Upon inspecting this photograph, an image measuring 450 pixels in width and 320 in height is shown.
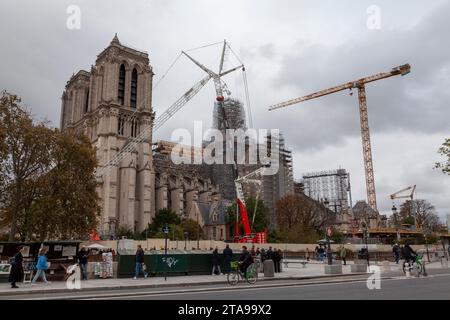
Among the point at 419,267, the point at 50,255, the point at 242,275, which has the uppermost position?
the point at 50,255

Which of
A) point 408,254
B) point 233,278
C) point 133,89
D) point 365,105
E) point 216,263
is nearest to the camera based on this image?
point 233,278

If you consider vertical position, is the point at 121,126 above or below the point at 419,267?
above

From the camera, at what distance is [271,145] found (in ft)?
372

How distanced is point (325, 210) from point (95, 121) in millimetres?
59488

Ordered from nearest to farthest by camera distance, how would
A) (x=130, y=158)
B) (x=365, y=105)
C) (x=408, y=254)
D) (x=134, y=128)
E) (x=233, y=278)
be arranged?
(x=233, y=278) < (x=408, y=254) < (x=130, y=158) < (x=134, y=128) < (x=365, y=105)

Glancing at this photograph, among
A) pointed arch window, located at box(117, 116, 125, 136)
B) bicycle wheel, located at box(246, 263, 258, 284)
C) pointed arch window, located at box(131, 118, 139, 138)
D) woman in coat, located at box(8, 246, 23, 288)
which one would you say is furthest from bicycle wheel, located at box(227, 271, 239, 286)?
pointed arch window, located at box(131, 118, 139, 138)

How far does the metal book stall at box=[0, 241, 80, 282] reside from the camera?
70.2ft

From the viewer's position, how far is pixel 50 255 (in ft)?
74.2

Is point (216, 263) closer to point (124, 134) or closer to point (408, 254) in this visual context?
point (408, 254)

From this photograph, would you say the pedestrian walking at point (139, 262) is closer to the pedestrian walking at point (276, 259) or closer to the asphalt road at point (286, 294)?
the asphalt road at point (286, 294)

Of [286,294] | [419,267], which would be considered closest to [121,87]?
[419,267]

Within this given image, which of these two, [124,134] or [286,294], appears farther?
[124,134]

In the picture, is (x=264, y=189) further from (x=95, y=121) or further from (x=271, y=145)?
(x=95, y=121)

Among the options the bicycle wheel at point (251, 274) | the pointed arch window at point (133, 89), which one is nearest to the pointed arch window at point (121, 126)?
the pointed arch window at point (133, 89)
